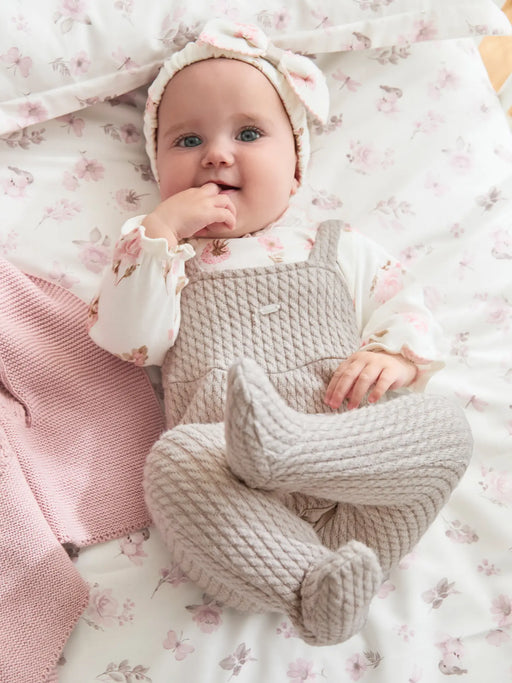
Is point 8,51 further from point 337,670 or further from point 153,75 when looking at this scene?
point 337,670

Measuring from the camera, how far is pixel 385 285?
123 centimetres

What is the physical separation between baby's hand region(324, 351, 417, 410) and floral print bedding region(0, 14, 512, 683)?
177mm

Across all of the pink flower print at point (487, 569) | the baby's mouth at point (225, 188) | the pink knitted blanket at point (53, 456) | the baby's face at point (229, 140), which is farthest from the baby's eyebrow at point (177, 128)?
the pink flower print at point (487, 569)

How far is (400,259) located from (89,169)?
582 millimetres

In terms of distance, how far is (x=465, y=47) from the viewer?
4.89ft

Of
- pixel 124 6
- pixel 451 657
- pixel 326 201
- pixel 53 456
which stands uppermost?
pixel 124 6

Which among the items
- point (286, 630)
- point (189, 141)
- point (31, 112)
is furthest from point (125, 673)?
point (31, 112)

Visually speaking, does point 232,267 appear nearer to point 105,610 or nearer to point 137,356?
point 137,356

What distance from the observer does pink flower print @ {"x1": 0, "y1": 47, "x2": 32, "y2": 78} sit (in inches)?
48.0

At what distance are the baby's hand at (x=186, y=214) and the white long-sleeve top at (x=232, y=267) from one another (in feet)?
0.09

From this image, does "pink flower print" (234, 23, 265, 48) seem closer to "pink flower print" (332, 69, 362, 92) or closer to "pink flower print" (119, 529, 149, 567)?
"pink flower print" (332, 69, 362, 92)

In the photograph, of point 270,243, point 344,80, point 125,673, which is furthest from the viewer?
point 344,80

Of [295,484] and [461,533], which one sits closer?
[295,484]

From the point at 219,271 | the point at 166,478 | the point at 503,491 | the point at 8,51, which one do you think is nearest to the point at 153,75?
the point at 8,51
